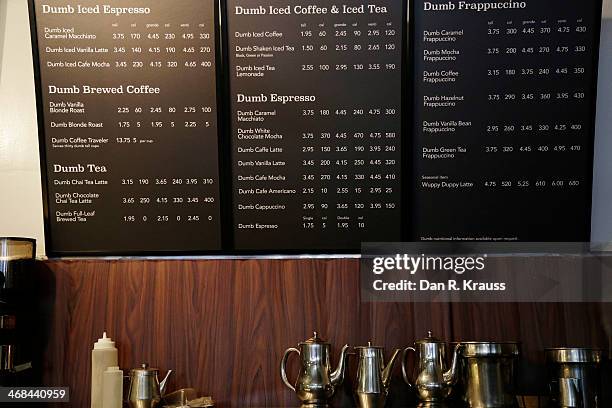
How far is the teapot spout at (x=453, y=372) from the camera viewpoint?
7.86 ft

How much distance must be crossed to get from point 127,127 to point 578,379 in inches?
78.6

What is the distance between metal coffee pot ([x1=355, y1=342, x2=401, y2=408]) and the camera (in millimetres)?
2385

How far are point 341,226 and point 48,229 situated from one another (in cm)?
122

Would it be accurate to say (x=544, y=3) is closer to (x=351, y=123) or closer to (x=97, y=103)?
(x=351, y=123)

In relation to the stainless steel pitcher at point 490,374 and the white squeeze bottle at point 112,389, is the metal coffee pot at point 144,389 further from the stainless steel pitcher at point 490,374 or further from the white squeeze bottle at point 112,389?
the stainless steel pitcher at point 490,374

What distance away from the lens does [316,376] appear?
7.86 feet

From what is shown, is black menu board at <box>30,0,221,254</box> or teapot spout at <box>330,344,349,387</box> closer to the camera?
teapot spout at <box>330,344,349,387</box>

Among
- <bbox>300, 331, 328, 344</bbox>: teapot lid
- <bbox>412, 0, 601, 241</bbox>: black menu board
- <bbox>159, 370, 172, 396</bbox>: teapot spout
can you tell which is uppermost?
<bbox>412, 0, 601, 241</bbox>: black menu board

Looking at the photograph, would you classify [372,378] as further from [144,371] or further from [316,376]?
[144,371]

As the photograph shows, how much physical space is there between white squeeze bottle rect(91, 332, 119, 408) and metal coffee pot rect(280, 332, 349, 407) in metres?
0.71

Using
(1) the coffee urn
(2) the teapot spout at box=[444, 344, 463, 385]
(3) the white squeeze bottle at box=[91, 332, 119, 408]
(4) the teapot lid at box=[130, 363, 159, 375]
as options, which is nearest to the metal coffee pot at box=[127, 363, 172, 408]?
(4) the teapot lid at box=[130, 363, 159, 375]

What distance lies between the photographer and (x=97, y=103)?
268 centimetres

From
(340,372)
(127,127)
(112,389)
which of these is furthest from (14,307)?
(340,372)

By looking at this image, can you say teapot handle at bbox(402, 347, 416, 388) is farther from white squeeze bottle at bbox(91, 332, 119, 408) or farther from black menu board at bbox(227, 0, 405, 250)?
white squeeze bottle at bbox(91, 332, 119, 408)
